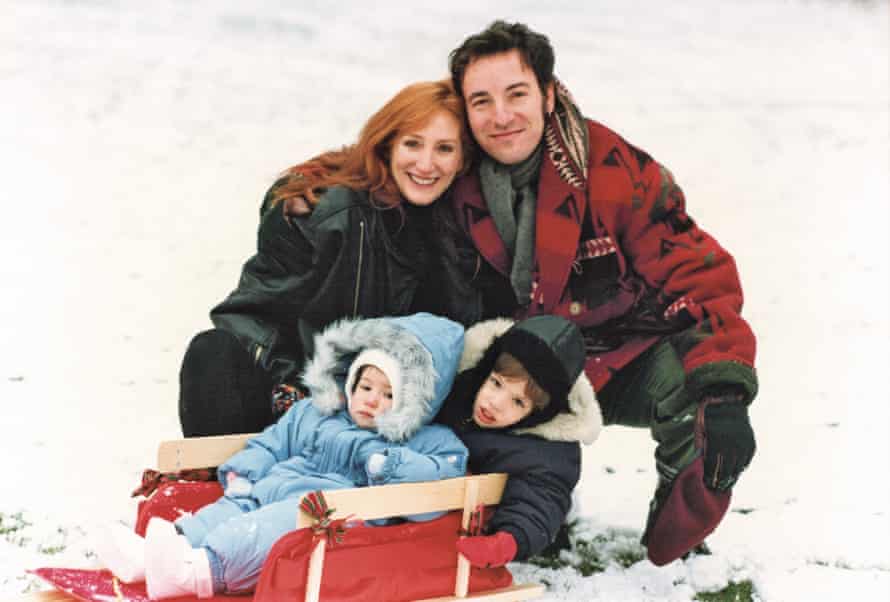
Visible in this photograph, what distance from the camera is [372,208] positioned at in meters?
3.36

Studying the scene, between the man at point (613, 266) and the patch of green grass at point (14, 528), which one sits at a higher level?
the man at point (613, 266)

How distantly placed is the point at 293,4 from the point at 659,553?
12.2ft

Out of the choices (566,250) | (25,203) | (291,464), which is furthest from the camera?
(25,203)

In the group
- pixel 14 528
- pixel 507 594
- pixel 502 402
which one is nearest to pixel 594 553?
pixel 507 594

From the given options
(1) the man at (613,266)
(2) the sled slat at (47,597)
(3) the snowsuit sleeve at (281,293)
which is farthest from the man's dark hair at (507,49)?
(2) the sled slat at (47,597)

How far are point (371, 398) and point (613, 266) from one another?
85cm

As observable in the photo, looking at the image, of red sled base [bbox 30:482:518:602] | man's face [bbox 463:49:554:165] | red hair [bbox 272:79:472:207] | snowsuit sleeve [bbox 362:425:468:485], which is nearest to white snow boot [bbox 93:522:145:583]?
red sled base [bbox 30:482:518:602]

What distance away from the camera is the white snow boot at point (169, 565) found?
2.60 metres

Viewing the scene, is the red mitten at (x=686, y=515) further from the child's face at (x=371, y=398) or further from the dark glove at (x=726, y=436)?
the child's face at (x=371, y=398)

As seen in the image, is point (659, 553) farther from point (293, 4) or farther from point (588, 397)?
point (293, 4)

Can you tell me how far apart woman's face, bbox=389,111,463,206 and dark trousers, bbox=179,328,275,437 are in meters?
0.66

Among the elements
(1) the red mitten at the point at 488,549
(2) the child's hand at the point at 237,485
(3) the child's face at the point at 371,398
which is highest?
(3) the child's face at the point at 371,398

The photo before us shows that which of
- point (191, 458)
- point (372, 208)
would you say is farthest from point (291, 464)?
point (372, 208)

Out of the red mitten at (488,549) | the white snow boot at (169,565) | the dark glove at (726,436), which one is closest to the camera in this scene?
the white snow boot at (169,565)
